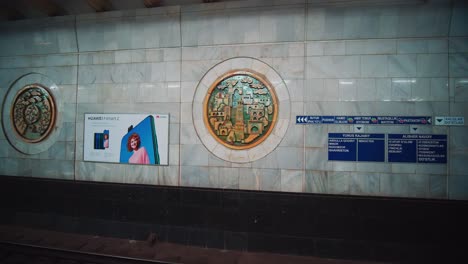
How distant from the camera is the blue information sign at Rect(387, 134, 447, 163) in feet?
15.5

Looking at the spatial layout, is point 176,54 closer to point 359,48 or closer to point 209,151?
point 209,151

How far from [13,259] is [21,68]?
5.16 metres

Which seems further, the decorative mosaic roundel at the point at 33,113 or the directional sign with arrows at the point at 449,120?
the decorative mosaic roundel at the point at 33,113

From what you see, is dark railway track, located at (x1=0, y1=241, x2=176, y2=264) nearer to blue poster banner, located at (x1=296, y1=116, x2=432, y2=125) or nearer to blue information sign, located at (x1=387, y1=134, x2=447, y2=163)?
blue poster banner, located at (x1=296, y1=116, x2=432, y2=125)

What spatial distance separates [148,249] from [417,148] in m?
6.47

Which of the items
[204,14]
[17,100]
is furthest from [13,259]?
[204,14]

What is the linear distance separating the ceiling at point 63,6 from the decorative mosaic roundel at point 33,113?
2.07 meters

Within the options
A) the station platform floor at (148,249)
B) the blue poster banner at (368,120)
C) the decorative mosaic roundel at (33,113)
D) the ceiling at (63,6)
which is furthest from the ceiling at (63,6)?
the station platform floor at (148,249)

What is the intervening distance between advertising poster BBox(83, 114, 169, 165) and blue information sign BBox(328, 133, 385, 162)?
4.00 metres

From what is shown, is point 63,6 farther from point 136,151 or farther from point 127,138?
point 136,151

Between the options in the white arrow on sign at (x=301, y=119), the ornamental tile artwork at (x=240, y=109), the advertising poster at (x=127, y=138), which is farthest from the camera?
the advertising poster at (x=127, y=138)

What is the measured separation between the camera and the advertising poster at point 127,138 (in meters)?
5.64

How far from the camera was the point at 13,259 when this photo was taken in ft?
15.8

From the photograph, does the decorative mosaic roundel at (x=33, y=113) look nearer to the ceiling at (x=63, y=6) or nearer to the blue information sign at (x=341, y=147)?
the ceiling at (x=63, y=6)
